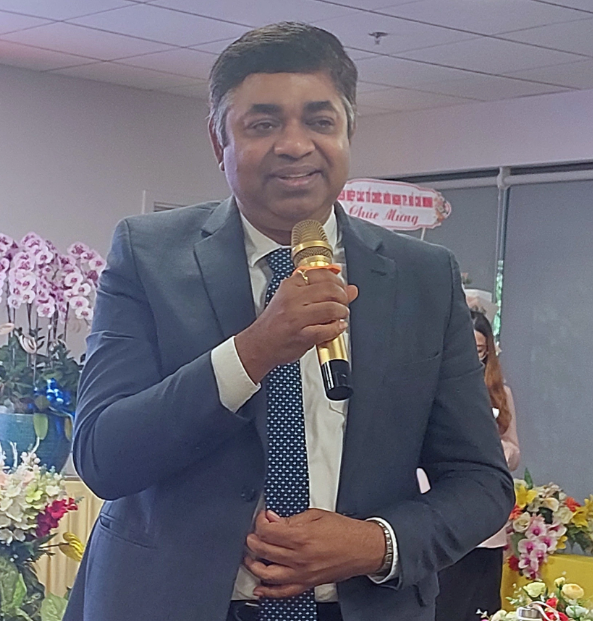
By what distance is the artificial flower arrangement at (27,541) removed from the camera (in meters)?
2.63

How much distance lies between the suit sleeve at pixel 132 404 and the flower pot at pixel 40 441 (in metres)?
2.31

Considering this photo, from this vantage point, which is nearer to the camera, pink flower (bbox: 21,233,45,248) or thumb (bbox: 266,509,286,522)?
thumb (bbox: 266,509,286,522)

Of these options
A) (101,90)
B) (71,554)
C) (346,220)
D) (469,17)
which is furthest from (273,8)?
(346,220)

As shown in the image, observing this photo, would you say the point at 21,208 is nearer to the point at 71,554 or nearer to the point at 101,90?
the point at 101,90

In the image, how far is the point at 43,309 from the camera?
371 centimetres

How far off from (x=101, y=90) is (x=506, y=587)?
381cm

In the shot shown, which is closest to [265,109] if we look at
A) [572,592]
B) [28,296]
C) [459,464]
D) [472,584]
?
[459,464]

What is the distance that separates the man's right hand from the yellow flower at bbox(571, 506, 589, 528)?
3305 millimetres

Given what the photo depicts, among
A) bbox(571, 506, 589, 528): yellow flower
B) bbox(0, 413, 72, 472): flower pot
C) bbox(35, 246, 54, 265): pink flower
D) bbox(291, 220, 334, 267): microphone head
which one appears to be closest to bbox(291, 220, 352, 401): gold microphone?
bbox(291, 220, 334, 267): microphone head

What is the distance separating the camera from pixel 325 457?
1.28 meters

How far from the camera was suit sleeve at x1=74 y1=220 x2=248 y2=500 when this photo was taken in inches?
45.7

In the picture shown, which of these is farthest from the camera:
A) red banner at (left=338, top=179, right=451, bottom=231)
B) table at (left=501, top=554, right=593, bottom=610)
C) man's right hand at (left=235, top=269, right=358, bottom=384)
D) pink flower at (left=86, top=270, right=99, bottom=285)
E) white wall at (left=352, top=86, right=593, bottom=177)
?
white wall at (left=352, top=86, right=593, bottom=177)

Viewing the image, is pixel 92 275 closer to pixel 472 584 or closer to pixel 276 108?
pixel 472 584

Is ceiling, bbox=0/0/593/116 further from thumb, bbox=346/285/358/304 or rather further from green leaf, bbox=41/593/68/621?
thumb, bbox=346/285/358/304
